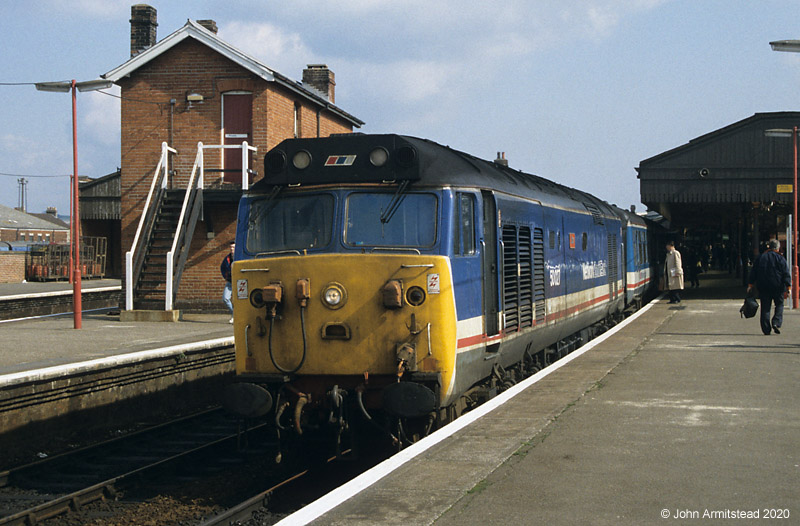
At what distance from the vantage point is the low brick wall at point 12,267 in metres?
44.8

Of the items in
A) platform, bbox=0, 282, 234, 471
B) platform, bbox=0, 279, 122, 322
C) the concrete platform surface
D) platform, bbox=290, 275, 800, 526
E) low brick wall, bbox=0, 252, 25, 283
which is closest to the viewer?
platform, bbox=290, 275, 800, 526

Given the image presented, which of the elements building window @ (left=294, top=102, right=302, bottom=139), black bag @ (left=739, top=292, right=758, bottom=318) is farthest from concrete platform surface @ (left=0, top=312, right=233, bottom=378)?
black bag @ (left=739, top=292, right=758, bottom=318)

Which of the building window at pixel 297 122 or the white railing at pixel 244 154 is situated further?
the building window at pixel 297 122

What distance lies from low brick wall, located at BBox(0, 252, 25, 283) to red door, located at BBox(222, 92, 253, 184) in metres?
27.5

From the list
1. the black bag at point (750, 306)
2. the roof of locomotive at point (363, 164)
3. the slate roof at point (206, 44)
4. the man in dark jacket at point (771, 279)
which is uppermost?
the slate roof at point (206, 44)

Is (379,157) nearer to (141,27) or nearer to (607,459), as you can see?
(607,459)

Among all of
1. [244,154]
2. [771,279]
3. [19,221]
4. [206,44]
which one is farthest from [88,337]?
[19,221]

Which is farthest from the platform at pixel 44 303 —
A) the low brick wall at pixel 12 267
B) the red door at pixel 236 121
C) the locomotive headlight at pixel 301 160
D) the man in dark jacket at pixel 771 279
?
the low brick wall at pixel 12 267

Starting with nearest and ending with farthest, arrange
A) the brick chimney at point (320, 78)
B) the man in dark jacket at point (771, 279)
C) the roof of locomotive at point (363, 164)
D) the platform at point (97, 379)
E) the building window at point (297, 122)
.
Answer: the roof of locomotive at point (363, 164)
the platform at point (97, 379)
the man in dark jacket at point (771, 279)
the building window at point (297, 122)
the brick chimney at point (320, 78)

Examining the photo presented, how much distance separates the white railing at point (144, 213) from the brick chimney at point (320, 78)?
9.22 meters

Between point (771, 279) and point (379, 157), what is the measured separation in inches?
360

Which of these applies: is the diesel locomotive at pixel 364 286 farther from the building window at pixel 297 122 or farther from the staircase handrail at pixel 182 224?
the building window at pixel 297 122

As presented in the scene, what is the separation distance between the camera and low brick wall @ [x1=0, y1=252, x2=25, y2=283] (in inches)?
1762

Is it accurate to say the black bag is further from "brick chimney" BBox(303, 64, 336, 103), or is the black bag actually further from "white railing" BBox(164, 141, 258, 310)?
"brick chimney" BBox(303, 64, 336, 103)
